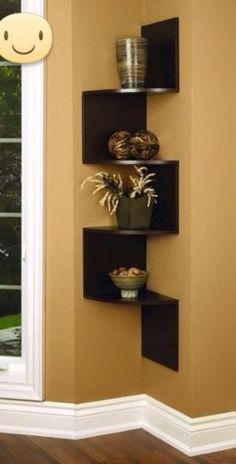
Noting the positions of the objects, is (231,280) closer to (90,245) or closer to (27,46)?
(90,245)

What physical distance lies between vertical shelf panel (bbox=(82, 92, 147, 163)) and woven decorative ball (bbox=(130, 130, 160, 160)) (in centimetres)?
16

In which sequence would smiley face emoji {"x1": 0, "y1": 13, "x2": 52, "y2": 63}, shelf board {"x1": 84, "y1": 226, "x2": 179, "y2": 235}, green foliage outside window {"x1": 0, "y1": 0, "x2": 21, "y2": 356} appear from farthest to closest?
1. green foliage outside window {"x1": 0, "y1": 0, "x2": 21, "y2": 356}
2. shelf board {"x1": 84, "y1": 226, "x2": 179, "y2": 235}
3. smiley face emoji {"x1": 0, "y1": 13, "x2": 52, "y2": 63}

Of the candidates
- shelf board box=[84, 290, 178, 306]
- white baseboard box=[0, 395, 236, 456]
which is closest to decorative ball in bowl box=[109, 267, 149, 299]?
shelf board box=[84, 290, 178, 306]

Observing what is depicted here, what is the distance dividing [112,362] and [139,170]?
3.15ft

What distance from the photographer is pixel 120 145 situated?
3.95 m

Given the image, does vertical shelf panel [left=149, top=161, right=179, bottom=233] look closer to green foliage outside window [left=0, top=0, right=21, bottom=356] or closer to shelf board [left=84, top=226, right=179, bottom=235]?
shelf board [left=84, top=226, right=179, bottom=235]

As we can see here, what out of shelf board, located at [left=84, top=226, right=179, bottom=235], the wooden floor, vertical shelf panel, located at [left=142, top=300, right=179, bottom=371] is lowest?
the wooden floor

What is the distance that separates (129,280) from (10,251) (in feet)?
2.06

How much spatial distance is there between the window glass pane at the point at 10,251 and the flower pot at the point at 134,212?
1.76 feet

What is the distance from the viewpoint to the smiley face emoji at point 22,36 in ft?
12.4

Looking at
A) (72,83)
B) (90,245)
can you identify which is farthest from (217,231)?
(72,83)

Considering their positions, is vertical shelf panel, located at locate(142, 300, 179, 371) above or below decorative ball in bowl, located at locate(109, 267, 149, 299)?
below

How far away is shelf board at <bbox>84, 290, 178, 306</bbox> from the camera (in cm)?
395

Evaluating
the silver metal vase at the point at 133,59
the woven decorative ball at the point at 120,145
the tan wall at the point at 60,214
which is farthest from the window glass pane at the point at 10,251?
the silver metal vase at the point at 133,59
